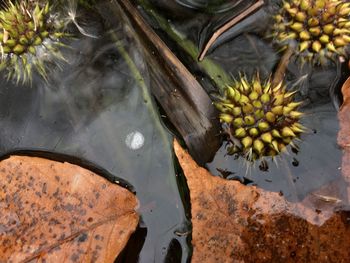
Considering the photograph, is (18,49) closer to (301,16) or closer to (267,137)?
(267,137)

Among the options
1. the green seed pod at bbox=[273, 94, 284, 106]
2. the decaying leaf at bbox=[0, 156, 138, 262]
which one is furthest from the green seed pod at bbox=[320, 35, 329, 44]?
the decaying leaf at bbox=[0, 156, 138, 262]

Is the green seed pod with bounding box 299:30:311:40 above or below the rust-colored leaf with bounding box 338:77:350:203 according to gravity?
above

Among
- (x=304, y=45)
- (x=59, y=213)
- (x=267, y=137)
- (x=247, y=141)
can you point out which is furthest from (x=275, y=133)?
(x=59, y=213)

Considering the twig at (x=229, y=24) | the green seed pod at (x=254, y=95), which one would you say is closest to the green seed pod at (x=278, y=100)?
the green seed pod at (x=254, y=95)

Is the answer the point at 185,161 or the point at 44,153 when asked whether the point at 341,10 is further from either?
the point at 44,153

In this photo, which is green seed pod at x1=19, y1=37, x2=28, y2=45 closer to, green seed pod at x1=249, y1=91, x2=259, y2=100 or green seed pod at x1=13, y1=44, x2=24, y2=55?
green seed pod at x1=13, y1=44, x2=24, y2=55

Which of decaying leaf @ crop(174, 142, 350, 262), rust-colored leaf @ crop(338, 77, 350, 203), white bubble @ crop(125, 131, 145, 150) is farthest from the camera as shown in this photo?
white bubble @ crop(125, 131, 145, 150)

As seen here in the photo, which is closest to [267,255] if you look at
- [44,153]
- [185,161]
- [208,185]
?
[208,185]
